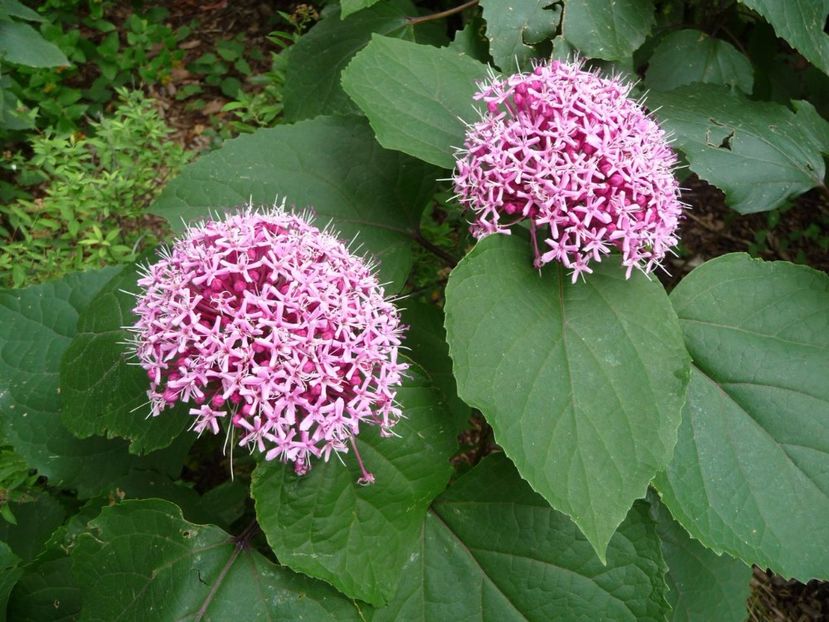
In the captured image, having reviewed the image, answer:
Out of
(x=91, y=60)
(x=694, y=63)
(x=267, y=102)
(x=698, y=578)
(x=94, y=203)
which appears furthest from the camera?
(x=91, y=60)

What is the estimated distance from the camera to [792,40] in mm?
2639

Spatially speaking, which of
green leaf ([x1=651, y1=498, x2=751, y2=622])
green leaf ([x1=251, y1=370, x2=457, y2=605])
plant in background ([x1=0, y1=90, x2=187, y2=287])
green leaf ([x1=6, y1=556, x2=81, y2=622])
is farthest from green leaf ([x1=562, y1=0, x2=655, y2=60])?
green leaf ([x1=6, y1=556, x2=81, y2=622])

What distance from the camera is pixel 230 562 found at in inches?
72.1

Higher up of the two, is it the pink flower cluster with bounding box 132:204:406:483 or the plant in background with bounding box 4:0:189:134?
the pink flower cluster with bounding box 132:204:406:483

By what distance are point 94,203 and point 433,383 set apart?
2.42 m

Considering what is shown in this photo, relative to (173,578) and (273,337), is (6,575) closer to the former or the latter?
(173,578)

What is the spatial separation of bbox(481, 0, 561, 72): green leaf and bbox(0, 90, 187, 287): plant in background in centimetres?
189

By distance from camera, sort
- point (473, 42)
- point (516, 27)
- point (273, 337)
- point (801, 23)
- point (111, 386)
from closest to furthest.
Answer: point (273, 337) < point (111, 386) < point (516, 27) < point (801, 23) < point (473, 42)

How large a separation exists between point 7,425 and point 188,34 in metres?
4.28

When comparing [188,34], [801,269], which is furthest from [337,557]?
[188,34]

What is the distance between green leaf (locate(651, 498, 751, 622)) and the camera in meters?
2.32

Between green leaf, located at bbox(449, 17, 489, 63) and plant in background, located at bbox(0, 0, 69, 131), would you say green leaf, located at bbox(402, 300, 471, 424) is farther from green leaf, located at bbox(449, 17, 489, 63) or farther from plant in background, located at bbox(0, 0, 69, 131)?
plant in background, located at bbox(0, 0, 69, 131)

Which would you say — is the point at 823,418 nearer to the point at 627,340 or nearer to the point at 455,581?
the point at 627,340

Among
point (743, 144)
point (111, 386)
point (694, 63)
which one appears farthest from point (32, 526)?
point (694, 63)
